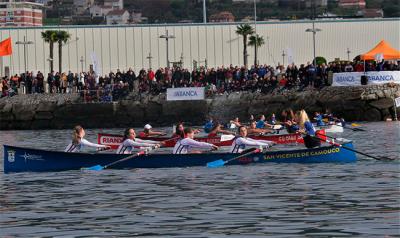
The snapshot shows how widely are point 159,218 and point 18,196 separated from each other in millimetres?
6586

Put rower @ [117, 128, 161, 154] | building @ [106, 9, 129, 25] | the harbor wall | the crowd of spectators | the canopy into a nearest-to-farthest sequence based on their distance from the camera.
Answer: rower @ [117, 128, 161, 154]
the crowd of spectators
the canopy
the harbor wall
building @ [106, 9, 129, 25]

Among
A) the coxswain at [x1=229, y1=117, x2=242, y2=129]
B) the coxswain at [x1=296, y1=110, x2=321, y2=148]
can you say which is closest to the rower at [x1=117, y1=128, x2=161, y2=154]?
the coxswain at [x1=296, y1=110, x2=321, y2=148]

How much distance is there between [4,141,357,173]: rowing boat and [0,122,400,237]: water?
34 cm

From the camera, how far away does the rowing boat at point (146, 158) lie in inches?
1373

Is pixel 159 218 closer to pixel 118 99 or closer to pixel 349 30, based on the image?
pixel 118 99

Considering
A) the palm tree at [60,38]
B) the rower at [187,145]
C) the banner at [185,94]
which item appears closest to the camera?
the rower at [187,145]

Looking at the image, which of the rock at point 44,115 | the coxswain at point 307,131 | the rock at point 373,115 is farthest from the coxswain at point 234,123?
the rock at point 44,115

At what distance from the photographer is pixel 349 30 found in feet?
307

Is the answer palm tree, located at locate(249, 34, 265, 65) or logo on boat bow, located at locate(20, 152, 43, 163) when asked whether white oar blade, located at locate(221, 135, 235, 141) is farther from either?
palm tree, located at locate(249, 34, 265, 65)

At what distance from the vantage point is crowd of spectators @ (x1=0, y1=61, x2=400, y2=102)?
210 feet

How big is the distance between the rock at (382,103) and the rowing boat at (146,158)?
28.4 metres

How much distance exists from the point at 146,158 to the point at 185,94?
3430cm

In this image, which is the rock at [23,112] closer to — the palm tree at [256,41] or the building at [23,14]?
the palm tree at [256,41]

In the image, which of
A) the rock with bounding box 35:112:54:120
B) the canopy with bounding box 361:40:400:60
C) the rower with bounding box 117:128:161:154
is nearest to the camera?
the rower with bounding box 117:128:161:154
